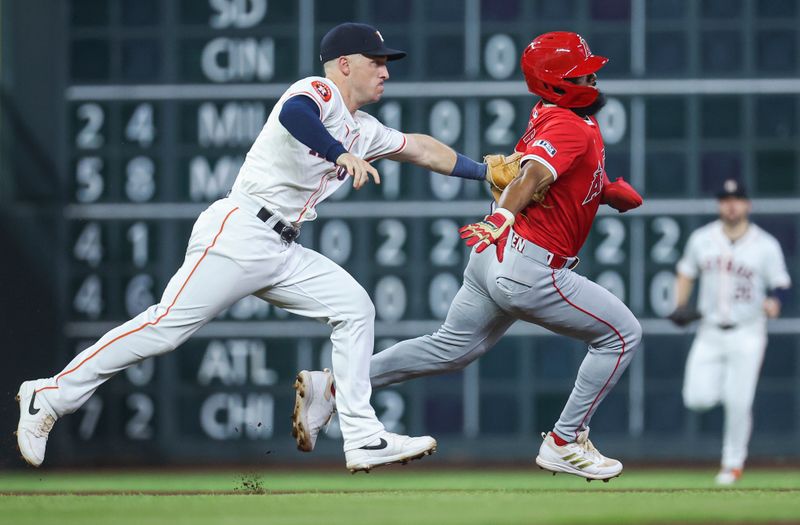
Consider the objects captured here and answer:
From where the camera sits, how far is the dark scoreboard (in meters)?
8.90

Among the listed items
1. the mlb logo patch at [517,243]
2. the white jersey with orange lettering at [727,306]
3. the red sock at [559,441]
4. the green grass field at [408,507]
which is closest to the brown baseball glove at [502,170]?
the mlb logo patch at [517,243]

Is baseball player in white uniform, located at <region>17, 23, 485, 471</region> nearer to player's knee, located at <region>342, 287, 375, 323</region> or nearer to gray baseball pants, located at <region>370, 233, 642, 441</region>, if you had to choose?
player's knee, located at <region>342, 287, 375, 323</region>

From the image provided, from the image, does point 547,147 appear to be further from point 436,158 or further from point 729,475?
point 729,475

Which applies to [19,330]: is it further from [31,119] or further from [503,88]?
[503,88]

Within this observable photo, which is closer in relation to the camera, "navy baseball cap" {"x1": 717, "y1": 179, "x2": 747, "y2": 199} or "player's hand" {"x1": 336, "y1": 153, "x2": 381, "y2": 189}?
"player's hand" {"x1": 336, "y1": 153, "x2": 381, "y2": 189}

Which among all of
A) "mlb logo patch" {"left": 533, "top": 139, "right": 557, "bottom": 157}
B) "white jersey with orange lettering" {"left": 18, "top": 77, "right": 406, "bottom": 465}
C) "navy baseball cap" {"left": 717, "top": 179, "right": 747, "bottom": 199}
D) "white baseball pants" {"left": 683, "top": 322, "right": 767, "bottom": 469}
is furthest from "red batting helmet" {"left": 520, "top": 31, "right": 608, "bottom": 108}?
"white baseball pants" {"left": 683, "top": 322, "right": 767, "bottom": 469}

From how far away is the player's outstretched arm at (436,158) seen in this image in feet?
19.1

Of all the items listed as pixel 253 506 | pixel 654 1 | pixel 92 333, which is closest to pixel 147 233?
pixel 92 333

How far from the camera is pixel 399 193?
891cm

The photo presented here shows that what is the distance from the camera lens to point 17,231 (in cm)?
934

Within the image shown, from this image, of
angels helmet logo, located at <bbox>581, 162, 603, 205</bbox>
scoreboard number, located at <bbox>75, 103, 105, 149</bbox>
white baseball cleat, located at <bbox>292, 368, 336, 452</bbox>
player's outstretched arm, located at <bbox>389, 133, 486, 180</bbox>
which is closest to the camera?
angels helmet logo, located at <bbox>581, 162, 603, 205</bbox>

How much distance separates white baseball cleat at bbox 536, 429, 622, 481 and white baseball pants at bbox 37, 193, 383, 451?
0.71m

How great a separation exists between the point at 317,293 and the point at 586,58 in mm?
1367

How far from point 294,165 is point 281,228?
0.80 ft
